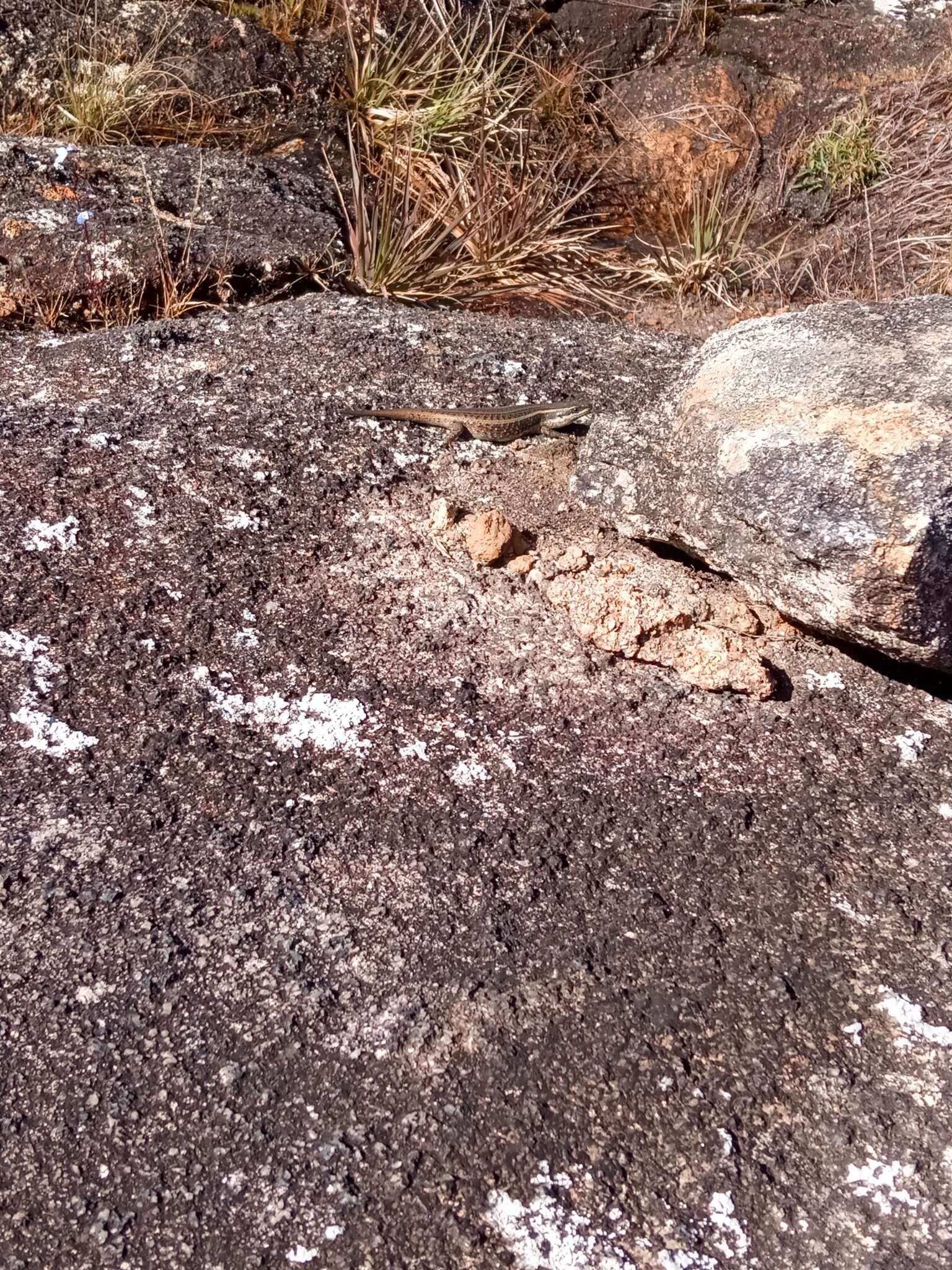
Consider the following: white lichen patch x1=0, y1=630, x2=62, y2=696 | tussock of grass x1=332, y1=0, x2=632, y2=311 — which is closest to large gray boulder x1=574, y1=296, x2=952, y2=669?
white lichen patch x1=0, y1=630, x2=62, y2=696

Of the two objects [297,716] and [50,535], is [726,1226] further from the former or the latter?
[50,535]

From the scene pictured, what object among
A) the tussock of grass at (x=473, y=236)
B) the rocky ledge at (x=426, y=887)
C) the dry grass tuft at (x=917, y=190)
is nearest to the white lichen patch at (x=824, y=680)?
the rocky ledge at (x=426, y=887)

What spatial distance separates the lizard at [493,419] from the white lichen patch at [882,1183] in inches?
82.2

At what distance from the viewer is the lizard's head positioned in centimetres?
321

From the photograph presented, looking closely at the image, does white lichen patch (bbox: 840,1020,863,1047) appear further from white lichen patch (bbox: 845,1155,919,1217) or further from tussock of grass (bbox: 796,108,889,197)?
tussock of grass (bbox: 796,108,889,197)

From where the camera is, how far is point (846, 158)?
19.8 feet

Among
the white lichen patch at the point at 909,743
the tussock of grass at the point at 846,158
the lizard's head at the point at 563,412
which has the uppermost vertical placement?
the tussock of grass at the point at 846,158

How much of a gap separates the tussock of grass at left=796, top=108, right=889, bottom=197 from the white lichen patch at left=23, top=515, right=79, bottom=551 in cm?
499

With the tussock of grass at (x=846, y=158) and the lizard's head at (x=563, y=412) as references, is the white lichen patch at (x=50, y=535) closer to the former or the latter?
the lizard's head at (x=563, y=412)

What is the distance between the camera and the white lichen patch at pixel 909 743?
2.30 metres

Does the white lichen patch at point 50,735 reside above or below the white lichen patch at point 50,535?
below

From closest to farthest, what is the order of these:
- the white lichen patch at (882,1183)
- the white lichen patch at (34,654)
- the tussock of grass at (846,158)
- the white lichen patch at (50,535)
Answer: the white lichen patch at (882,1183) < the white lichen patch at (34,654) < the white lichen patch at (50,535) < the tussock of grass at (846,158)

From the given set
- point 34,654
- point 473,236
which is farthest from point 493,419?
point 473,236

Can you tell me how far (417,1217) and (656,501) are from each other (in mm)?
1710
